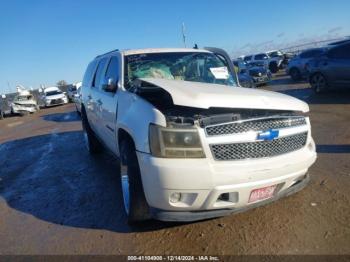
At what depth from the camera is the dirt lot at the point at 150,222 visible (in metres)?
3.40

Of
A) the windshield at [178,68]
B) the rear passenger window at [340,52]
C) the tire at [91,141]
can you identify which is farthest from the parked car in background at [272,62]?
the windshield at [178,68]

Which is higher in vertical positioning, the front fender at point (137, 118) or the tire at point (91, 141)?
the front fender at point (137, 118)

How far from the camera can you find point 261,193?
11.1 ft

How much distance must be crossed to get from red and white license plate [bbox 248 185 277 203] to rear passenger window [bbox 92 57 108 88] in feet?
11.3

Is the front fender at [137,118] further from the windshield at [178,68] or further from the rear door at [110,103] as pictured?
the windshield at [178,68]

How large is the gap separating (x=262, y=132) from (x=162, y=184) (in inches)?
41.0

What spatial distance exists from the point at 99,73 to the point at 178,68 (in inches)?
66.6

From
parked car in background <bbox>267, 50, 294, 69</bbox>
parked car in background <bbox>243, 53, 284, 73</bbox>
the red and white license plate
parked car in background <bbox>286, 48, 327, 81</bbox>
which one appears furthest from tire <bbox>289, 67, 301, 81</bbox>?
the red and white license plate

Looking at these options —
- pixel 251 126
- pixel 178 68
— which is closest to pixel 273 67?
pixel 178 68

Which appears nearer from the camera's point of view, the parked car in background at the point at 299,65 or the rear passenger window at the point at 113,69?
the rear passenger window at the point at 113,69

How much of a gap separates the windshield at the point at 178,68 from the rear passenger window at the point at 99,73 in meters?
1.02

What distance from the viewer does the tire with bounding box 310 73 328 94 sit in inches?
484

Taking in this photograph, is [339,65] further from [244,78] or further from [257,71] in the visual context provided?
[257,71]

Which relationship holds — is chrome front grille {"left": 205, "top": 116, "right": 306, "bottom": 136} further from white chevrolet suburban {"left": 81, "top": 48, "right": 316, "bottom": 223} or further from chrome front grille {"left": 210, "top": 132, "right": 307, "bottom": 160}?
chrome front grille {"left": 210, "top": 132, "right": 307, "bottom": 160}
